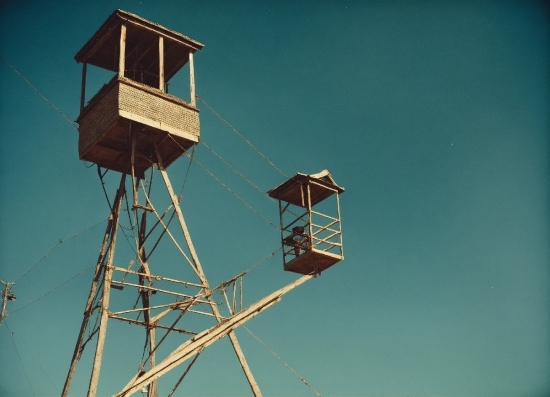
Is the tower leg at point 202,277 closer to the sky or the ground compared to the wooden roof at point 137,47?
closer to the ground

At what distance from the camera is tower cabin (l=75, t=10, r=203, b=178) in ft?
74.5

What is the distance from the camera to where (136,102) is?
22688 mm

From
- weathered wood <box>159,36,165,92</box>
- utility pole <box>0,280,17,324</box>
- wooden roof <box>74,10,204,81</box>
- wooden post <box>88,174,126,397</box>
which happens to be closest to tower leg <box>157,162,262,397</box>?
wooden post <box>88,174,126,397</box>

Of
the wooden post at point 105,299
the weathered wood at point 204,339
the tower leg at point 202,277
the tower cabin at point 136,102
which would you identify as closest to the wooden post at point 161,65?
the tower cabin at point 136,102

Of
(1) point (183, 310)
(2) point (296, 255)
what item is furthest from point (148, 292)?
(2) point (296, 255)

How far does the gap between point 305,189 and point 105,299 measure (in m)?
7.61

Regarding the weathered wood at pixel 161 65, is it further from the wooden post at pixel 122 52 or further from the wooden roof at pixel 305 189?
the wooden roof at pixel 305 189

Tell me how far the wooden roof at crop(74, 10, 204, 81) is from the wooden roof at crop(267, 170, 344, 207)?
5.47 m

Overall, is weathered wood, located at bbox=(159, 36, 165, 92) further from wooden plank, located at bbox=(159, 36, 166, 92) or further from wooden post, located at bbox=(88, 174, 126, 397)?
wooden post, located at bbox=(88, 174, 126, 397)

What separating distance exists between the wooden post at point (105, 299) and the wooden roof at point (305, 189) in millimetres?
5166

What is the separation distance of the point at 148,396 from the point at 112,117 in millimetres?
8951

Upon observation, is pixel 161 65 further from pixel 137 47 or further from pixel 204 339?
pixel 204 339

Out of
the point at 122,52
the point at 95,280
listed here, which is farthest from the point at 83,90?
the point at 95,280

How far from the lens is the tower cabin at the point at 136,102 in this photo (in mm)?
22703
